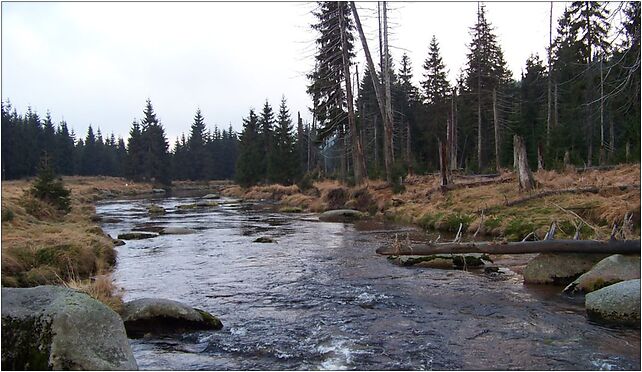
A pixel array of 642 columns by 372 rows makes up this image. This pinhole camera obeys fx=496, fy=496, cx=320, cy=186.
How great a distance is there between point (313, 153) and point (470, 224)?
5465 centimetres

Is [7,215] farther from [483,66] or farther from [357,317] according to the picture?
[483,66]

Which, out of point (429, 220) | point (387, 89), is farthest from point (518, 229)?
point (387, 89)

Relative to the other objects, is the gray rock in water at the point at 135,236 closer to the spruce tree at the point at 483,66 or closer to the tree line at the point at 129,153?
the spruce tree at the point at 483,66

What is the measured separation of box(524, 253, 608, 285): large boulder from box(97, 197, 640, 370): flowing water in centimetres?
42

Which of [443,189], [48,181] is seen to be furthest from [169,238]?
[443,189]

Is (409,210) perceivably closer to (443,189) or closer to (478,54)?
(443,189)

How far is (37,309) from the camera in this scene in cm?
521

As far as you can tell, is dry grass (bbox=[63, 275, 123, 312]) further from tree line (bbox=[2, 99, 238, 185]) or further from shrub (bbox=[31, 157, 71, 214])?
tree line (bbox=[2, 99, 238, 185])

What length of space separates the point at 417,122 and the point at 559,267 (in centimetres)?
5397

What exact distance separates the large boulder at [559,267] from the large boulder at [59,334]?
7907mm

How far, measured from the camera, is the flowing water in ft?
20.2

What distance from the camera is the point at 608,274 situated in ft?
28.6

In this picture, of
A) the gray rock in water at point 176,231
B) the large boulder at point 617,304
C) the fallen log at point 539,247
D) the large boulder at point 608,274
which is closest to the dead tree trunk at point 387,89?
the gray rock in water at point 176,231

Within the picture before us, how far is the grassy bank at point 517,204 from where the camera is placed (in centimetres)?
1331
